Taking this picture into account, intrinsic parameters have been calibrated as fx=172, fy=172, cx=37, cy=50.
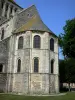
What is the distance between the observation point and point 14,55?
27406mm

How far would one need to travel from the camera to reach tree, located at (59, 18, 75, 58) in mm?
35303

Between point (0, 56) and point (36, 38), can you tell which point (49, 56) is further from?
point (0, 56)

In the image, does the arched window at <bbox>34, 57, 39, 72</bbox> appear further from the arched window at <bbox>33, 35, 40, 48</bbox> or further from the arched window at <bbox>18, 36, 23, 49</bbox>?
the arched window at <bbox>18, 36, 23, 49</bbox>

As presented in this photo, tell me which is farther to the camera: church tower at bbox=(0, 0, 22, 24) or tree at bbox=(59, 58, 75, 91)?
church tower at bbox=(0, 0, 22, 24)

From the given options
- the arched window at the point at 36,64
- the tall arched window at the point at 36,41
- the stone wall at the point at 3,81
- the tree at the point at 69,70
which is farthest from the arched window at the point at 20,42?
the tree at the point at 69,70

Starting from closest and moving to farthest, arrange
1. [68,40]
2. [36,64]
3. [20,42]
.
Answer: [36,64]
[20,42]
[68,40]

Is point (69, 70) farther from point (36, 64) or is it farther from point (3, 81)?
point (3, 81)

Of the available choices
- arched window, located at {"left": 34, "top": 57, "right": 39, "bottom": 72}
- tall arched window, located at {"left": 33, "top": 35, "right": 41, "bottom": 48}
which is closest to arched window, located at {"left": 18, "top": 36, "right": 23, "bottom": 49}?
tall arched window, located at {"left": 33, "top": 35, "right": 41, "bottom": 48}

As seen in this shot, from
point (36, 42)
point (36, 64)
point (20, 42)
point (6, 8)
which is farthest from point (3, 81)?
point (6, 8)

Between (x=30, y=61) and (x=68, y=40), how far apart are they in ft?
44.3

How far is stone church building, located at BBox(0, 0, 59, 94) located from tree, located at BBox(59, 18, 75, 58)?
772 centimetres

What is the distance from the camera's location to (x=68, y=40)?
36188 mm

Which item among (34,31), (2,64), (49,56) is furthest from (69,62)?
(2,64)

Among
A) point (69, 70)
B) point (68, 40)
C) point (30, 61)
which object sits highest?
point (68, 40)
